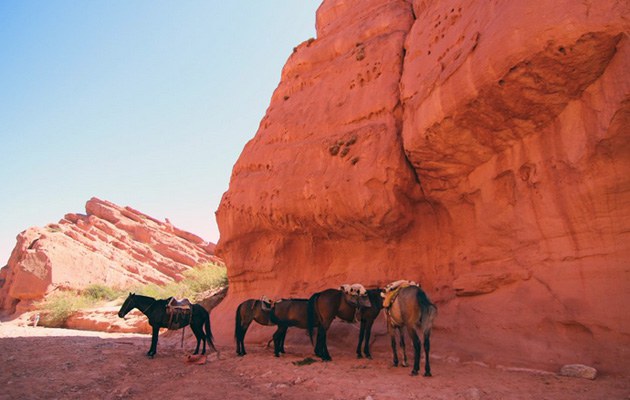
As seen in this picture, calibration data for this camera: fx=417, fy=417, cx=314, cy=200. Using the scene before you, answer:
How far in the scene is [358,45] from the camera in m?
13.0

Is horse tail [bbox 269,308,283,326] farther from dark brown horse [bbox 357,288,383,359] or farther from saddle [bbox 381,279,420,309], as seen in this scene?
saddle [bbox 381,279,420,309]

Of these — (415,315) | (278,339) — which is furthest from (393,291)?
(278,339)

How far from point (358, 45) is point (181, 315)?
373 inches

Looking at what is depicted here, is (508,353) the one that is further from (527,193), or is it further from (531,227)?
(527,193)

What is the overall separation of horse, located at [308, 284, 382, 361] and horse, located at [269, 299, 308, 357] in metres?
0.28

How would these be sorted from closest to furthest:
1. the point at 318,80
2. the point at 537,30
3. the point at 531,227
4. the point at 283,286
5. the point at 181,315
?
the point at 537,30 < the point at 531,227 < the point at 181,315 < the point at 283,286 < the point at 318,80

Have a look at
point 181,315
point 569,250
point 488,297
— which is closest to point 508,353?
point 488,297

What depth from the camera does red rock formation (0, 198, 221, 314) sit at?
2881cm

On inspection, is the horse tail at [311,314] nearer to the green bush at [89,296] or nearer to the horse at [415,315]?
the horse at [415,315]

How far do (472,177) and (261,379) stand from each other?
19.5 ft

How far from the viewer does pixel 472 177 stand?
899cm

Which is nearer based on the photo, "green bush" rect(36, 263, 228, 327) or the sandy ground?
the sandy ground

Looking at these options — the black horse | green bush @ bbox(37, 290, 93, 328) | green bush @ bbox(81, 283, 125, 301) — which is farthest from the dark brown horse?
green bush @ bbox(81, 283, 125, 301)

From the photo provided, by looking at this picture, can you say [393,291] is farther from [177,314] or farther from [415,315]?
[177,314]
